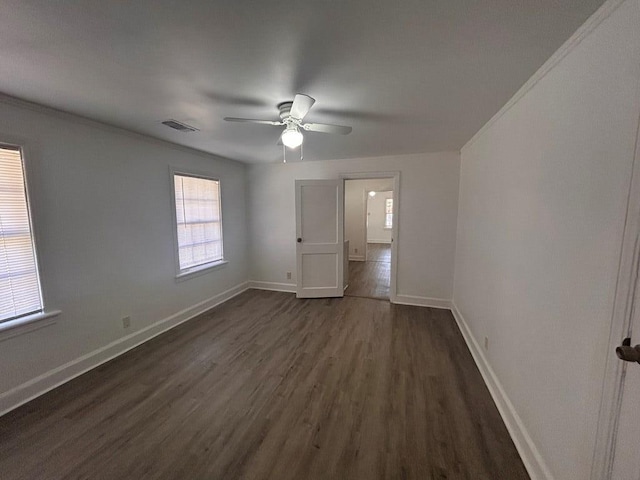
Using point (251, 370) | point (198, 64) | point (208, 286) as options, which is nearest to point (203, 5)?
point (198, 64)

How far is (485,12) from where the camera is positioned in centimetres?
112

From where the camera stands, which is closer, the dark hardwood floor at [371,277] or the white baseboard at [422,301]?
the white baseboard at [422,301]

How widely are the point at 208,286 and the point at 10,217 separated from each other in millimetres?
2334

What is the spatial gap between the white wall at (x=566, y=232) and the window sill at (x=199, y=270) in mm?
3594

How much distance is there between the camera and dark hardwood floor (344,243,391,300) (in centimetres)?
477

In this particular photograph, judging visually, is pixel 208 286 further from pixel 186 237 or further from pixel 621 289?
pixel 621 289

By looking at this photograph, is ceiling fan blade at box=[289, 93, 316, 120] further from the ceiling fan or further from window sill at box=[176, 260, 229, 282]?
window sill at box=[176, 260, 229, 282]

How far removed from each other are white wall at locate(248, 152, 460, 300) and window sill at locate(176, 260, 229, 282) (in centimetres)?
130

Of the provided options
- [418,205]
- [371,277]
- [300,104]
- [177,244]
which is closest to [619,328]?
[300,104]

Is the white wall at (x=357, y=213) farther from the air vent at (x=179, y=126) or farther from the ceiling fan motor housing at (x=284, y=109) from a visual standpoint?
the ceiling fan motor housing at (x=284, y=109)

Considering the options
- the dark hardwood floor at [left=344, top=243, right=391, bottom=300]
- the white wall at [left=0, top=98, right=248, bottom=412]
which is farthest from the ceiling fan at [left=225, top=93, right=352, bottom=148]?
the dark hardwood floor at [left=344, top=243, right=391, bottom=300]

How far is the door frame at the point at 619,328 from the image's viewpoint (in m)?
0.93

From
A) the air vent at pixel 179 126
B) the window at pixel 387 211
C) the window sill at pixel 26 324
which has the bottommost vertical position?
the window sill at pixel 26 324

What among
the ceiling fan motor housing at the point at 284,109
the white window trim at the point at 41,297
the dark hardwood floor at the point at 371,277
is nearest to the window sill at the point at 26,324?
the white window trim at the point at 41,297
